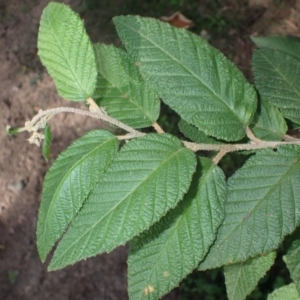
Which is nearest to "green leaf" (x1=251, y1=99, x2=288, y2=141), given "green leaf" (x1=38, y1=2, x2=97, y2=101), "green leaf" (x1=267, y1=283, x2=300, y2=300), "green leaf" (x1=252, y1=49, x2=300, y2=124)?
"green leaf" (x1=252, y1=49, x2=300, y2=124)

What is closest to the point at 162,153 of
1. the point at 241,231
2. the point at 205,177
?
the point at 205,177

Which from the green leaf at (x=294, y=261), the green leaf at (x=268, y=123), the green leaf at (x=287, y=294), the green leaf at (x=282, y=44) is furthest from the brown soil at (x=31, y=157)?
the green leaf at (x=268, y=123)

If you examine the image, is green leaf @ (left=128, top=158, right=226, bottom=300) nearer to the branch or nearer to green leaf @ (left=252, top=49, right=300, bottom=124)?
Result: the branch

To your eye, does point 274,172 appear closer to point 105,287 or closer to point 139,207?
point 139,207

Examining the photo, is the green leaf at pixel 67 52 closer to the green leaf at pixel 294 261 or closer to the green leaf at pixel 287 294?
the green leaf at pixel 294 261

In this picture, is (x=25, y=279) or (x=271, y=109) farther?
(x=25, y=279)
